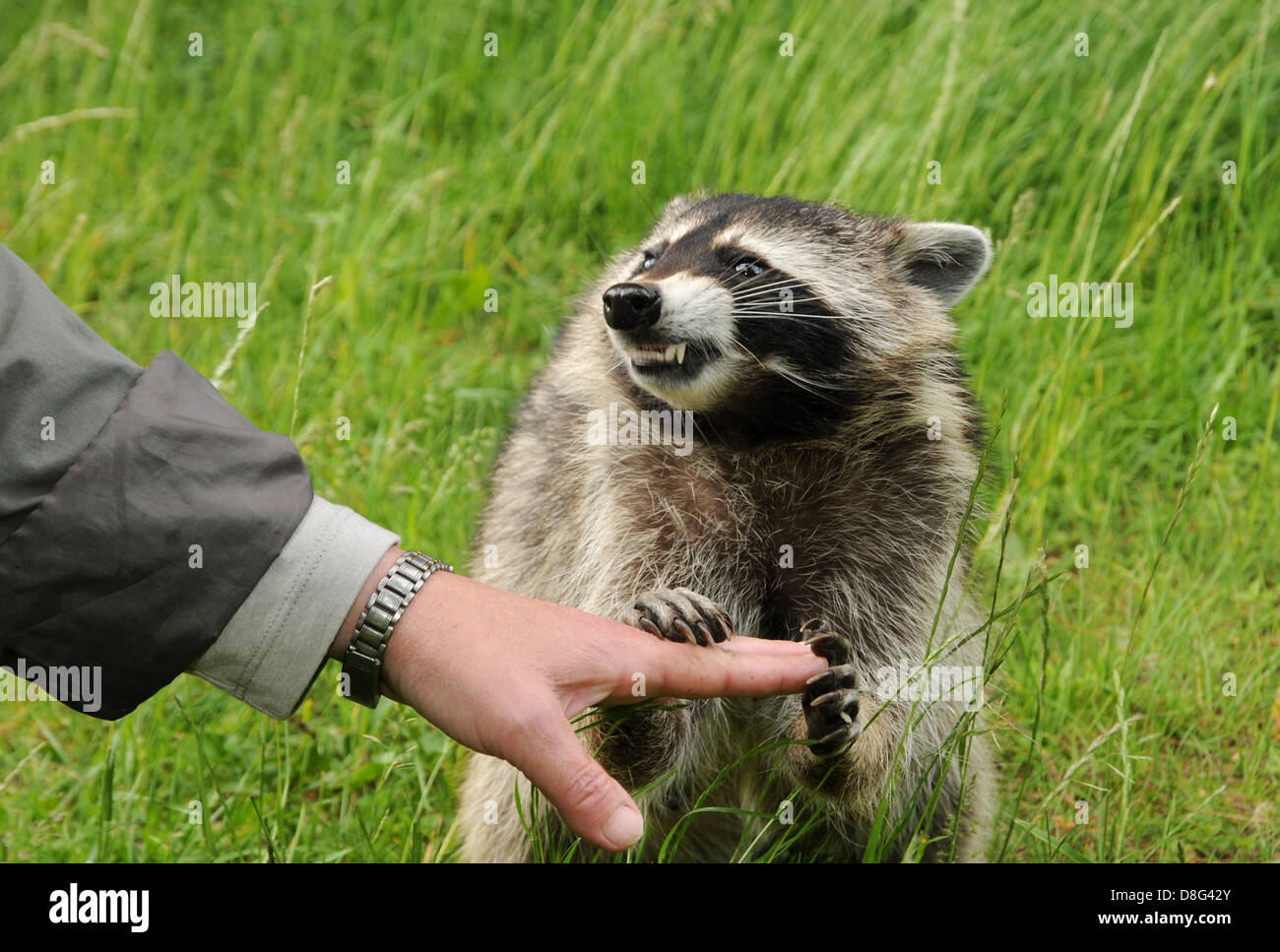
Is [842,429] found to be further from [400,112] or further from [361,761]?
[400,112]

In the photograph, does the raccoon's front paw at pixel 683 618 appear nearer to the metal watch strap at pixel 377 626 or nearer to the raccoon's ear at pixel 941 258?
the metal watch strap at pixel 377 626

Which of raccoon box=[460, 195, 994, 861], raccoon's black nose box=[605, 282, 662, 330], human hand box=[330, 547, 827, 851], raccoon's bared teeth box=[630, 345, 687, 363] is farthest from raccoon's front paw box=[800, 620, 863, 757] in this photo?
raccoon's black nose box=[605, 282, 662, 330]

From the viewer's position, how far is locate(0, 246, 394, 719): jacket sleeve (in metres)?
2.49

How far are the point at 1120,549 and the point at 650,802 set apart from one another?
8.01ft

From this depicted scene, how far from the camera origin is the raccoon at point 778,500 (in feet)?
11.2

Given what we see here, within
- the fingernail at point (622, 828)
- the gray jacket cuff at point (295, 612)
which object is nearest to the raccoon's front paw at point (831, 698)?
the fingernail at point (622, 828)

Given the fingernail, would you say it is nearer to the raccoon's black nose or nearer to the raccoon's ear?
the raccoon's black nose

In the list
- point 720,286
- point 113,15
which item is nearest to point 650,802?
point 720,286

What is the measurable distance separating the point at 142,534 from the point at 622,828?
113 cm

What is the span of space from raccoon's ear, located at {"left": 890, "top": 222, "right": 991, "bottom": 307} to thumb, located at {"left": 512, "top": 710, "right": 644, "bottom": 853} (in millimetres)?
2225

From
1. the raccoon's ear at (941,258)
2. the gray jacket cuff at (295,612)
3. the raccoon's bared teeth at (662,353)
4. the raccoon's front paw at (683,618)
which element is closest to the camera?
the gray jacket cuff at (295,612)

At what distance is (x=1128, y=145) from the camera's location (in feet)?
19.0

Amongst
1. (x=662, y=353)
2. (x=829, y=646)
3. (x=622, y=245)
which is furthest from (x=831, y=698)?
(x=622, y=245)

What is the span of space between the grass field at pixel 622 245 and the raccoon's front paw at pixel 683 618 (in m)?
1.05
